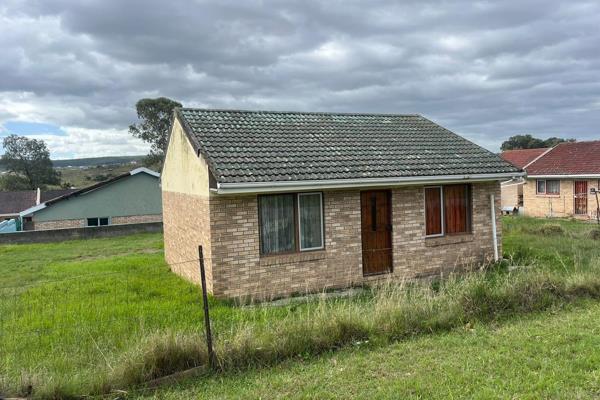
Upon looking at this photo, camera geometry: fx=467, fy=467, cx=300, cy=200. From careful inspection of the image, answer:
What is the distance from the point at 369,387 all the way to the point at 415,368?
0.78m

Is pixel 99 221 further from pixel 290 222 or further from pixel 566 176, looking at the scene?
pixel 566 176

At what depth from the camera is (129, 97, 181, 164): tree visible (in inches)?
2063

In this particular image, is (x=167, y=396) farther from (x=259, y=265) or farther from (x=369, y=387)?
(x=259, y=265)

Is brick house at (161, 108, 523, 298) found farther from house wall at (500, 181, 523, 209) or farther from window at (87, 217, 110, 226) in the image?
house wall at (500, 181, 523, 209)

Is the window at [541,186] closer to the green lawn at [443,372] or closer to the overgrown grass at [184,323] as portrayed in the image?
the overgrown grass at [184,323]

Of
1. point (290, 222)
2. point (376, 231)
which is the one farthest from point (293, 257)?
point (376, 231)

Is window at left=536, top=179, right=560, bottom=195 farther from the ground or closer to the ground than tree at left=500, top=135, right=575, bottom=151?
closer to the ground

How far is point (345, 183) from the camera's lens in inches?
428

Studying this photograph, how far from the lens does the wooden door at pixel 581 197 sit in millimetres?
28947

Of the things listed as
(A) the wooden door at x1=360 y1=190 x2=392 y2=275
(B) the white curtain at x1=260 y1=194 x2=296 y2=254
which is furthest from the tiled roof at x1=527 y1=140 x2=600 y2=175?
(B) the white curtain at x1=260 y1=194 x2=296 y2=254

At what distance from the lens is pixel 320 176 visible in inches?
421

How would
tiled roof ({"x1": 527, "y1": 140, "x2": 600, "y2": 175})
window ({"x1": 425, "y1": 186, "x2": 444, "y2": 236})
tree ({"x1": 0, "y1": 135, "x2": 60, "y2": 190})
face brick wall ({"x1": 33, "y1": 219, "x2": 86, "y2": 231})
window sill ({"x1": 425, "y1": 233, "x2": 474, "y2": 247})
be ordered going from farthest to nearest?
tree ({"x1": 0, "y1": 135, "x2": 60, "y2": 190})
face brick wall ({"x1": 33, "y1": 219, "x2": 86, "y2": 231})
tiled roof ({"x1": 527, "y1": 140, "x2": 600, "y2": 175})
window ({"x1": 425, "y1": 186, "x2": 444, "y2": 236})
window sill ({"x1": 425, "y1": 233, "x2": 474, "y2": 247})

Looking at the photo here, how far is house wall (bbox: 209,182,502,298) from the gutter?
1.44ft

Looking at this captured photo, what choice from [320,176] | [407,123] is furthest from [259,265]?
[407,123]
